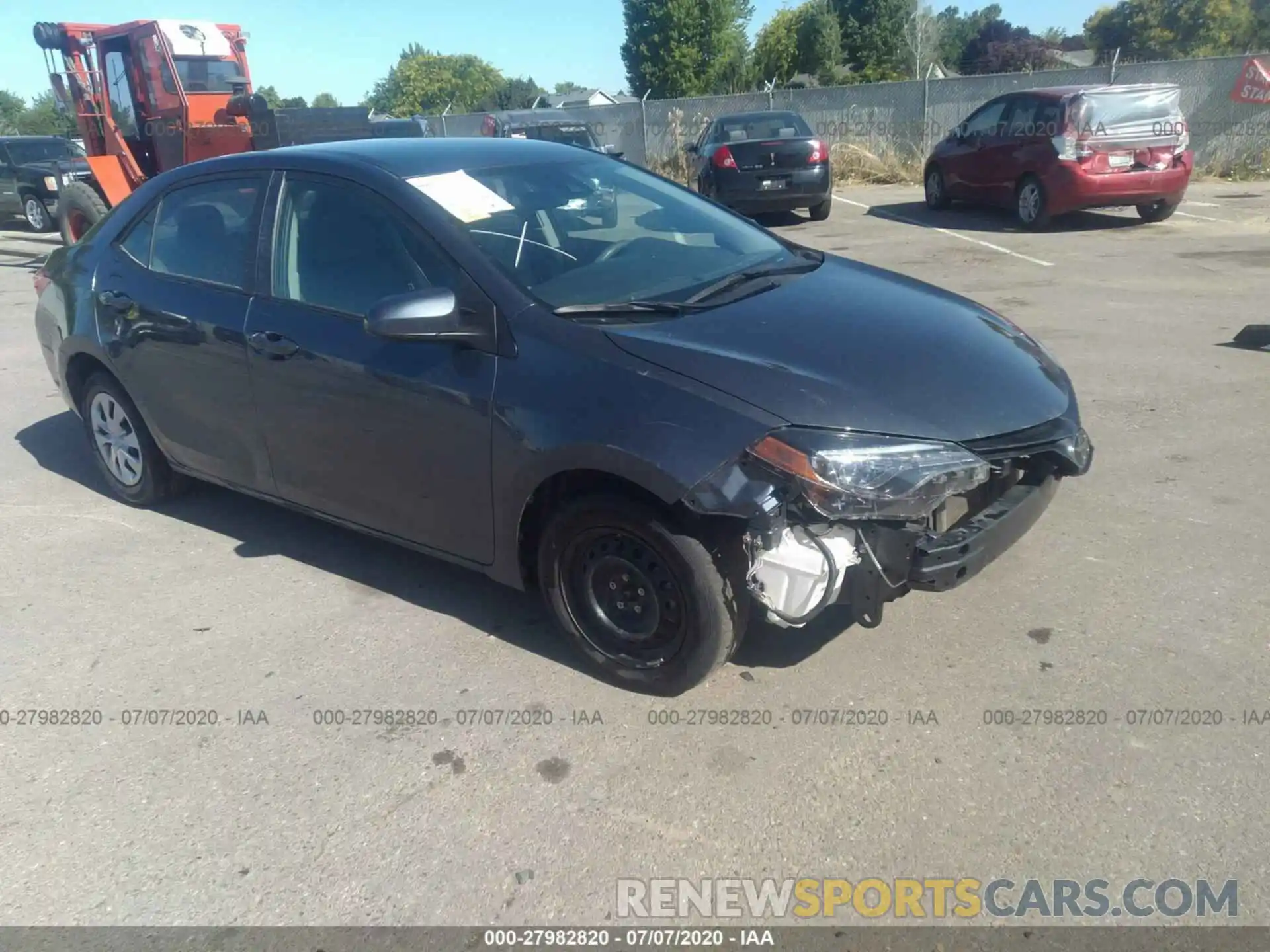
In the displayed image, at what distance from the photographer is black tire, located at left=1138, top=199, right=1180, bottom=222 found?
13094 mm

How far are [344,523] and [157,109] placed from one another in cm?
1076

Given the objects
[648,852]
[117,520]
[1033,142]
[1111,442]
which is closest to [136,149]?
[117,520]

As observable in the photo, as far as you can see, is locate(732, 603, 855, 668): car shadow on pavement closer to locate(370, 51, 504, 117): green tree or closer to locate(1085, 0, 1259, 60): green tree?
locate(1085, 0, 1259, 60): green tree

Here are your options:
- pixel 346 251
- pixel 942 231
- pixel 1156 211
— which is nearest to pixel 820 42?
pixel 942 231

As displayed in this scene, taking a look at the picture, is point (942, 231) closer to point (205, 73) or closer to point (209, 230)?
point (205, 73)

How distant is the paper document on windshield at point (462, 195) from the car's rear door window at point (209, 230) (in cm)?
84

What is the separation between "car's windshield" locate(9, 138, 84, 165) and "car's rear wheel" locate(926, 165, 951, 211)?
47.8 ft

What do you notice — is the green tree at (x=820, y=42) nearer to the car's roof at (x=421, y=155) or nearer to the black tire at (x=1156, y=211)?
the black tire at (x=1156, y=211)

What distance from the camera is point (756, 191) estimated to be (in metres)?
14.5

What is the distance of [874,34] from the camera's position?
181 ft

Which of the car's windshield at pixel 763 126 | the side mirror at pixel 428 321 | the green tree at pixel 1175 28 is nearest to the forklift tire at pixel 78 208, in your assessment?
the car's windshield at pixel 763 126

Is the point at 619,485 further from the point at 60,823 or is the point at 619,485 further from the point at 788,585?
the point at 60,823

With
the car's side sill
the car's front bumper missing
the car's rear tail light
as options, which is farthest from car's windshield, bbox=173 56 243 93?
the car's front bumper missing

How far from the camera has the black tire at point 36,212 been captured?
18.5 metres
